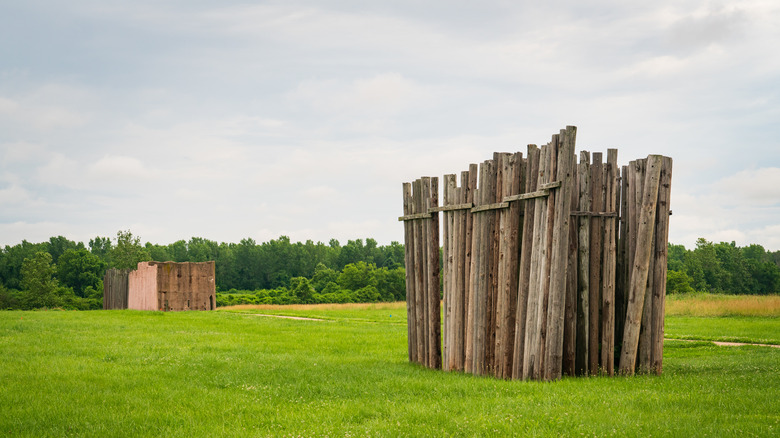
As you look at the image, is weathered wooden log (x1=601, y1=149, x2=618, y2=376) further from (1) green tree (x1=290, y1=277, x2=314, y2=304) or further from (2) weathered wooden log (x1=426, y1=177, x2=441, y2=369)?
(1) green tree (x1=290, y1=277, x2=314, y2=304)

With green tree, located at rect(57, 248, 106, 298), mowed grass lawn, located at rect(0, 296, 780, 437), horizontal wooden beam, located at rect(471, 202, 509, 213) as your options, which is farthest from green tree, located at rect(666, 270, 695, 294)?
green tree, located at rect(57, 248, 106, 298)

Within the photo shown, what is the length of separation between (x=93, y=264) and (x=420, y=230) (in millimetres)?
81835

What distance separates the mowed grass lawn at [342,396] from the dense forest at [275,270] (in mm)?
49573

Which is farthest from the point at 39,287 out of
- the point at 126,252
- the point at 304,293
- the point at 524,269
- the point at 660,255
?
the point at 660,255

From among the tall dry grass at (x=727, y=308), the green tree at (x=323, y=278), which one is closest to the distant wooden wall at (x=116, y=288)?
the tall dry grass at (x=727, y=308)

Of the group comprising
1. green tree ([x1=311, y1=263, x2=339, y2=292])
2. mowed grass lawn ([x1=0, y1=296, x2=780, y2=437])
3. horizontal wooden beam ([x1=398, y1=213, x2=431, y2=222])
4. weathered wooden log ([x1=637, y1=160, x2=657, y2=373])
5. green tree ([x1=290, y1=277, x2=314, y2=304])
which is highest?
horizontal wooden beam ([x1=398, y1=213, x2=431, y2=222])

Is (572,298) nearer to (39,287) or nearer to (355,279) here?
(39,287)

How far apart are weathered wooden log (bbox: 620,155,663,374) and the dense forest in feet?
177

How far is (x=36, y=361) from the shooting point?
1157 cm

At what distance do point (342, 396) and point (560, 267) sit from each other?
3.40 metres

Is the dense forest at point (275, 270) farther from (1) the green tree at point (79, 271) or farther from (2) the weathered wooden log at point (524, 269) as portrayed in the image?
(2) the weathered wooden log at point (524, 269)

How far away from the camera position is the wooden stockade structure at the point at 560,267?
896cm

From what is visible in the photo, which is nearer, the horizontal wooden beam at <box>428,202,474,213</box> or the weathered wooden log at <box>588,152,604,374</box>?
the weathered wooden log at <box>588,152,604,374</box>

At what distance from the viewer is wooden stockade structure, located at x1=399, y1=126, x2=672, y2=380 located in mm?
8961
